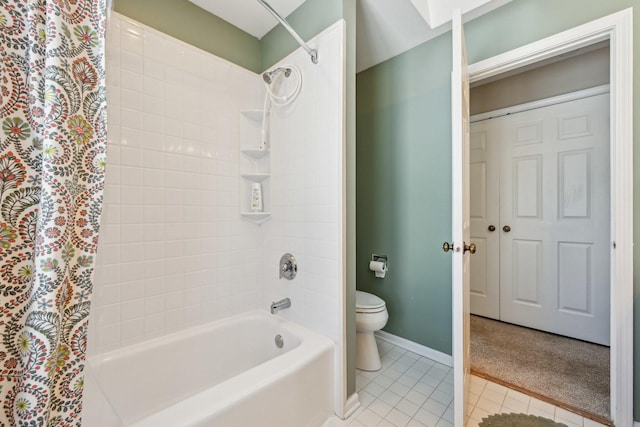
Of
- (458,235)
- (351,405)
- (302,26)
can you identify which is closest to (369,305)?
(351,405)

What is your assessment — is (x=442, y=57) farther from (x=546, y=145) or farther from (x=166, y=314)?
(x=166, y=314)

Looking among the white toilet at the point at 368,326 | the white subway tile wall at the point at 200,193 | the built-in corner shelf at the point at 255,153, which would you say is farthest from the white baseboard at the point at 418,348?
the built-in corner shelf at the point at 255,153

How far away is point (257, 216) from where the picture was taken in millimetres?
1828

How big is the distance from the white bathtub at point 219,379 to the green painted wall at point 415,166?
0.96m

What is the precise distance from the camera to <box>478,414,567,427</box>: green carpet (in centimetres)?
133

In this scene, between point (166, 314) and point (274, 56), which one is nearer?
point (166, 314)

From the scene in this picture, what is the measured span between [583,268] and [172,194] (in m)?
3.14

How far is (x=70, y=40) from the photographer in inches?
21.7

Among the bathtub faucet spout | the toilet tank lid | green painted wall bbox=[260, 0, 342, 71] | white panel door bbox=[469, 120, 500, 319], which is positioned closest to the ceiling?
green painted wall bbox=[260, 0, 342, 71]

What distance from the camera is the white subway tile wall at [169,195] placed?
4.29ft

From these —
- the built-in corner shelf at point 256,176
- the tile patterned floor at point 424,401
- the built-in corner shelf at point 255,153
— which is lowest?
the tile patterned floor at point 424,401

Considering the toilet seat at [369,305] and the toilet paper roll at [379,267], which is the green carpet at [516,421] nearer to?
the toilet seat at [369,305]

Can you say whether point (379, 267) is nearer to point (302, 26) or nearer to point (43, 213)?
point (302, 26)

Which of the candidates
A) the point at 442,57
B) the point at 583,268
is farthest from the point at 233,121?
the point at 583,268
